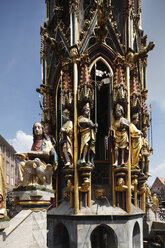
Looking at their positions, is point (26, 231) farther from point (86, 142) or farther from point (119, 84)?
point (119, 84)

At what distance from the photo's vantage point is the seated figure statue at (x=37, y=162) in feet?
26.7

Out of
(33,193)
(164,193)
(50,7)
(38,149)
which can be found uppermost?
(50,7)

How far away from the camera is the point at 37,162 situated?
827 centimetres

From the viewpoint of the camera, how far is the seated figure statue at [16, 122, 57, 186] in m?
8.14

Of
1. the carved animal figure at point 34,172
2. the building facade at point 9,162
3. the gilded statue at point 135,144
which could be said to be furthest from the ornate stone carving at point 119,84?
the building facade at point 9,162

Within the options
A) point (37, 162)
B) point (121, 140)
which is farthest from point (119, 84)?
point (37, 162)

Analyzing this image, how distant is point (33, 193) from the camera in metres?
7.88

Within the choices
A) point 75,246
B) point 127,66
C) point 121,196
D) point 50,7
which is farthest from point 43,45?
point 75,246

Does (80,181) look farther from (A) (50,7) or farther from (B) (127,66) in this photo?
(A) (50,7)

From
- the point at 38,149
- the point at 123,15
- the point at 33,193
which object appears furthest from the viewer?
the point at 123,15

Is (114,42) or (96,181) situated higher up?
(114,42)

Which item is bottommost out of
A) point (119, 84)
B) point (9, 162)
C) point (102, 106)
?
point (9, 162)

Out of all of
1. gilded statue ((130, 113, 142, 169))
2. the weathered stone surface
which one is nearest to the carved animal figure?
the weathered stone surface

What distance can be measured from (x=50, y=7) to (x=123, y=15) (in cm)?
590
